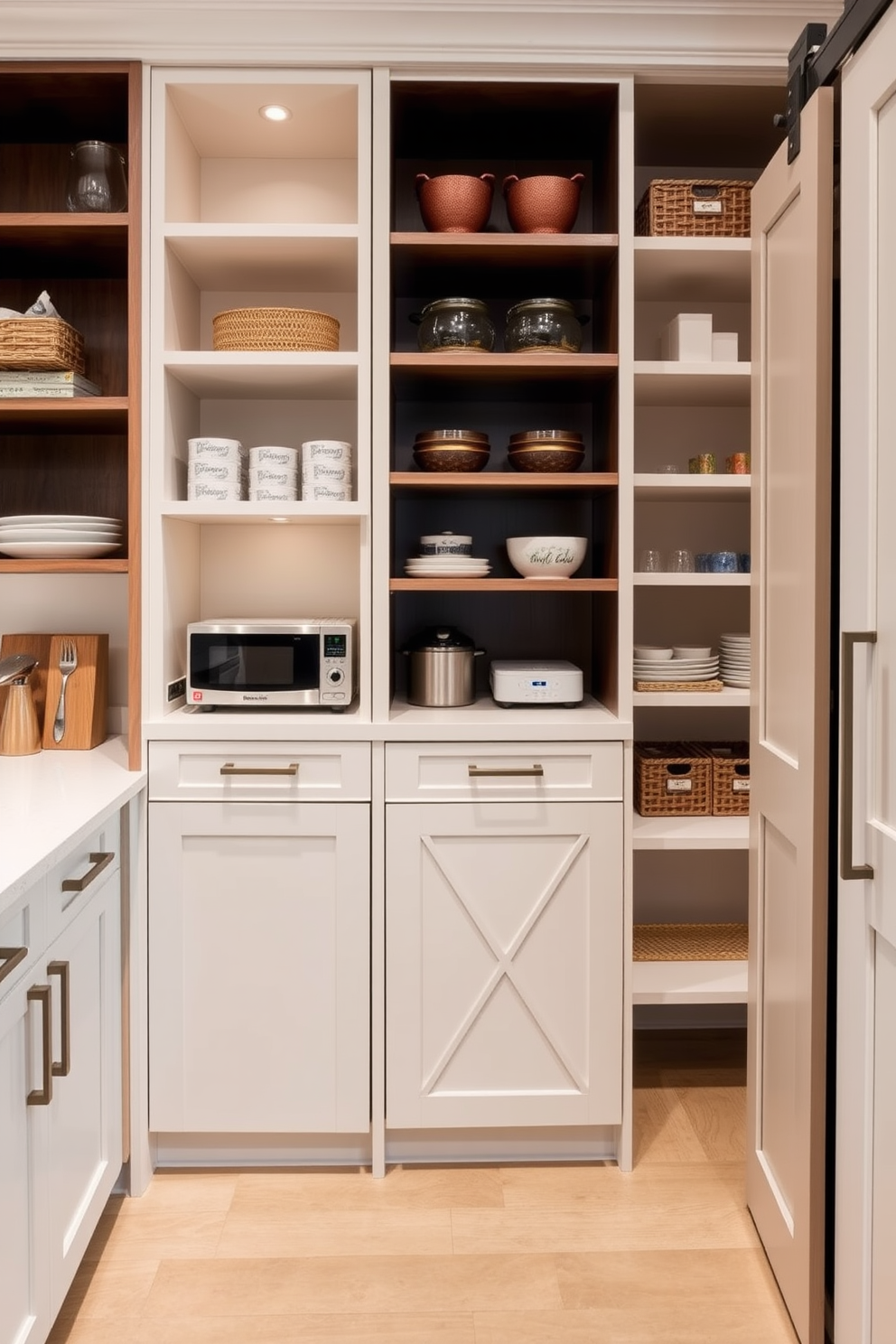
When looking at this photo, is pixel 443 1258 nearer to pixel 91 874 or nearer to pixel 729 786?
pixel 91 874

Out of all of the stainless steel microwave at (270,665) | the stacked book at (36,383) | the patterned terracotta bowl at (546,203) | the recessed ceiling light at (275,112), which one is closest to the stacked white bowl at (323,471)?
the stainless steel microwave at (270,665)

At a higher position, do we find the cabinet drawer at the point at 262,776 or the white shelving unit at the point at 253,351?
the white shelving unit at the point at 253,351

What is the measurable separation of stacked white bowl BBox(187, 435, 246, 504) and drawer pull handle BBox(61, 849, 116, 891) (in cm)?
78

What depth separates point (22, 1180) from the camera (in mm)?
1430

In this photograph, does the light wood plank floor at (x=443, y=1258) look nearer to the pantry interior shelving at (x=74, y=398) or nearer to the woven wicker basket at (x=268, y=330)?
the pantry interior shelving at (x=74, y=398)

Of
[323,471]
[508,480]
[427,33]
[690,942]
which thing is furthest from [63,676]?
[690,942]

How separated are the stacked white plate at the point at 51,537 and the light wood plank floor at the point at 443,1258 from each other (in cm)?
140

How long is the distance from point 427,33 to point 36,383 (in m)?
1.10

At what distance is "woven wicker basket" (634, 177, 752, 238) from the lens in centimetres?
221

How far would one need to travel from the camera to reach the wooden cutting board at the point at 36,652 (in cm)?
235

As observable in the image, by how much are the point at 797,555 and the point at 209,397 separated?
5.12ft

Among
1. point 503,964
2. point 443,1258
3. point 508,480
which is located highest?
point 508,480

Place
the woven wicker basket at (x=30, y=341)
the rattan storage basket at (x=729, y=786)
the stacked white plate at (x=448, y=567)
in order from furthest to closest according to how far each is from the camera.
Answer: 1. the rattan storage basket at (x=729, y=786)
2. the stacked white plate at (x=448, y=567)
3. the woven wicker basket at (x=30, y=341)

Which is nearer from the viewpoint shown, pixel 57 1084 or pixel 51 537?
pixel 57 1084
